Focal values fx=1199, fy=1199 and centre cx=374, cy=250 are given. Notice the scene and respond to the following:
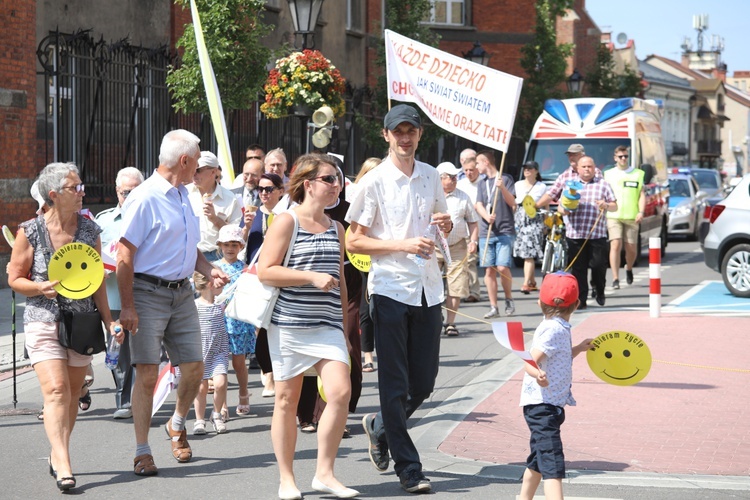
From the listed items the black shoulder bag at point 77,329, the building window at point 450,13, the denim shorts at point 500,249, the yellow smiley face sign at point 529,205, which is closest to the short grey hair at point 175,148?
the black shoulder bag at point 77,329

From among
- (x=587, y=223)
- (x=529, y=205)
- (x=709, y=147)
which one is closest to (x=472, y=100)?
(x=587, y=223)

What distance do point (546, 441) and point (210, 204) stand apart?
427 centimetres

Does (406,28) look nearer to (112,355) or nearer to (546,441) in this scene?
(112,355)

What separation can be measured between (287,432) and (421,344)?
0.93 metres

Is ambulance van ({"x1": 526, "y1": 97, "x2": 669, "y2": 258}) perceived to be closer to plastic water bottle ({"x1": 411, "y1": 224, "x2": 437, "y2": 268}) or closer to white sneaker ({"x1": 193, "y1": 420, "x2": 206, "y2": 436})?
white sneaker ({"x1": 193, "y1": 420, "x2": 206, "y2": 436})

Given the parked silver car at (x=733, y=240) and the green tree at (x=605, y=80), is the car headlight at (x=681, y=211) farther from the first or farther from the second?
the green tree at (x=605, y=80)

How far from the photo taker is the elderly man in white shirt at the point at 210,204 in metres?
9.19

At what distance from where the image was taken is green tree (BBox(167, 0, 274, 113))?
55.5 feet

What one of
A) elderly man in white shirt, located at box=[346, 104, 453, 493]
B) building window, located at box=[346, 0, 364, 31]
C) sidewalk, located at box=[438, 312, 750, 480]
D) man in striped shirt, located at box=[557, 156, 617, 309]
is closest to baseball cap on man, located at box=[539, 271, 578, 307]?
elderly man in white shirt, located at box=[346, 104, 453, 493]

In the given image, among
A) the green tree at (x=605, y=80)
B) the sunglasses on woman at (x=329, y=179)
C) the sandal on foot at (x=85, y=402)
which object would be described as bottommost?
the sandal on foot at (x=85, y=402)

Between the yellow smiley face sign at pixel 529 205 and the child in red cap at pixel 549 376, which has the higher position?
the yellow smiley face sign at pixel 529 205

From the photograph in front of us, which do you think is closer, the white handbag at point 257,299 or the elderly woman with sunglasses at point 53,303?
the white handbag at point 257,299

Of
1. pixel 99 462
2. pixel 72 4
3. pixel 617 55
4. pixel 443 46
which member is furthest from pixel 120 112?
pixel 617 55

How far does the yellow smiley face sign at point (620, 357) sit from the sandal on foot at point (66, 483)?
2841 mm
